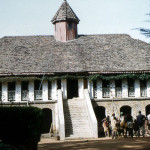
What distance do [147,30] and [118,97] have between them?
1932 cm

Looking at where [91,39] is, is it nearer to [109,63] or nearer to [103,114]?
[109,63]

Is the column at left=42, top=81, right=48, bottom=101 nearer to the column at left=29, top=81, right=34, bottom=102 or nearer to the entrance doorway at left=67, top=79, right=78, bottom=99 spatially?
the column at left=29, top=81, right=34, bottom=102

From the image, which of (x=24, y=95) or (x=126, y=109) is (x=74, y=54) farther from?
(x=126, y=109)

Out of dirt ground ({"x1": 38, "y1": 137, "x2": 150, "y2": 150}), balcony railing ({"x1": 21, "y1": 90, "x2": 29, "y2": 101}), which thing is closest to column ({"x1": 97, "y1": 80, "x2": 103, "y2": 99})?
balcony railing ({"x1": 21, "y1": 90, "x2": 29, "y2": 101})

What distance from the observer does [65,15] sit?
1332 inches

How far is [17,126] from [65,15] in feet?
77.5

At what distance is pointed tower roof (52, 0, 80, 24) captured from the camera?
33.8 meters

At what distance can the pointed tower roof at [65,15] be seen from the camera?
33.8 meters

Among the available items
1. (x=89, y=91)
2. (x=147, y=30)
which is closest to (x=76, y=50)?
(x=89, y=91)

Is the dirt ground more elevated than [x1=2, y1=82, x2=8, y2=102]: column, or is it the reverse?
[x1=2, y1=82, x2=8, y2=102]: column

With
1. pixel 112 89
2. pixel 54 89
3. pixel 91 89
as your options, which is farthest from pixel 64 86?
pixel 112 89

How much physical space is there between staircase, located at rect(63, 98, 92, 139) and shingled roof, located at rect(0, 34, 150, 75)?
336 cm

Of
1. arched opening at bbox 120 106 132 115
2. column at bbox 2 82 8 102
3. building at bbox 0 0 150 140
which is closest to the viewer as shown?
building at bbox 0 0 150 140

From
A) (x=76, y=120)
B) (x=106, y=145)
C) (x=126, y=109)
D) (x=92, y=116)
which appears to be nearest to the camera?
(x=106, y=145)
